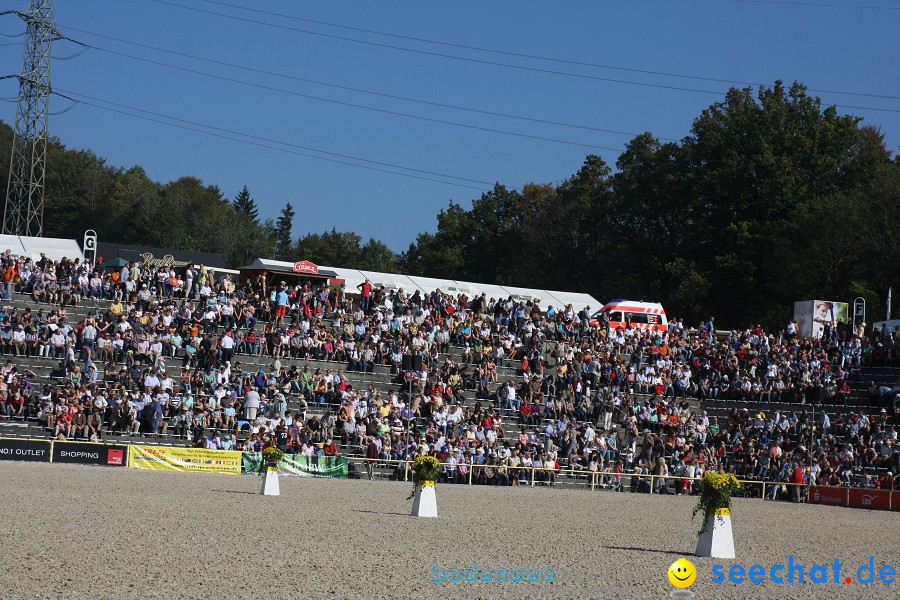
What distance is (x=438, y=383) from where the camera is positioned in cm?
3925

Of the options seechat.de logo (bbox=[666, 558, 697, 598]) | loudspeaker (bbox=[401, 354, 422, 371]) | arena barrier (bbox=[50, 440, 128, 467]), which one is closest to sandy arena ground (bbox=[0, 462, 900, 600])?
seechat.de logo (bbox=[666, 558, 697, 598])

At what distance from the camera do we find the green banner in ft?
107

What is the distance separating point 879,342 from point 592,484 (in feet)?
60.0

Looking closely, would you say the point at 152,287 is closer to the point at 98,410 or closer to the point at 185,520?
the point at 98,410

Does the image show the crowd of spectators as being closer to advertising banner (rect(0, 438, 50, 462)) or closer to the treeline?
advertising banner (rect(0, 438, 50, 462))

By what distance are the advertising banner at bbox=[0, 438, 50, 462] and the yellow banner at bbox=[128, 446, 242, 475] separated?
7.84ft

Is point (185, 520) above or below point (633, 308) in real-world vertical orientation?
below

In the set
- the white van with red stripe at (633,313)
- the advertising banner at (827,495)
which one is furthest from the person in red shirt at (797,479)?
the white van with red stripe at (633,313)

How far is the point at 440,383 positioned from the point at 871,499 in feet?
50.5

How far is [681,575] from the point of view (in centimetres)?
1296

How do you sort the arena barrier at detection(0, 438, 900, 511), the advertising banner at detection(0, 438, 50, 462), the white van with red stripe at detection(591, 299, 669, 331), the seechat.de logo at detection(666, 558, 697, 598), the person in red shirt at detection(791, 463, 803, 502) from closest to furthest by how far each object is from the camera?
the seechat.de logo at detection(666, 558, 697, 598) < the advertising banner at detection(0, 438, 50, 462) < the arena barrier at detection(0, 438, 900, 511) < the person in red shirt at detection(791, 463, 803, 502) < the white van with red stripe at detection(591, 299, 669, 331)

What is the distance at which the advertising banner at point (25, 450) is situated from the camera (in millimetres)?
30188

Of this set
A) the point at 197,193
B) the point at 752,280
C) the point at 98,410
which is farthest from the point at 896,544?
the point at 197,193

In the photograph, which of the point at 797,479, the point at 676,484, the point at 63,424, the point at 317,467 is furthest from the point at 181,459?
the point at 797,479
